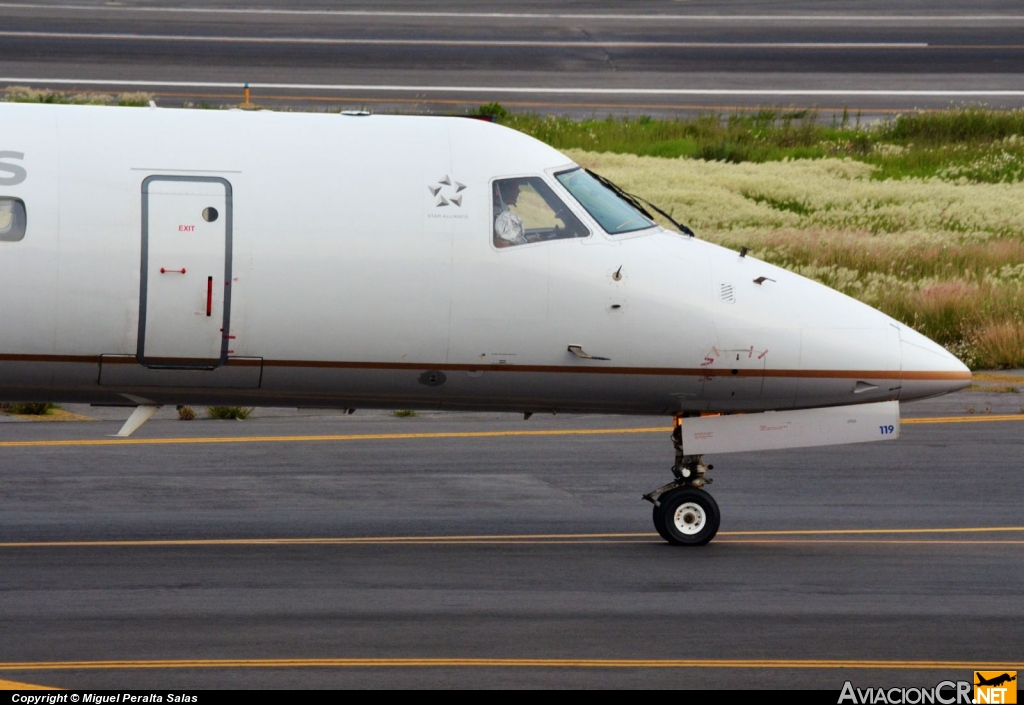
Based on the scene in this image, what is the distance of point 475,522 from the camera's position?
44.3ft

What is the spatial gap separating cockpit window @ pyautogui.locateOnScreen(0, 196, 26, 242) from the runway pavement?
84.8 feet

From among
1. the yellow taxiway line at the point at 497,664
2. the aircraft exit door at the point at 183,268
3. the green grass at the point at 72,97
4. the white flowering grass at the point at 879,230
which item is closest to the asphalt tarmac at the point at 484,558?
the yellow taxiway line at the point at 497,664

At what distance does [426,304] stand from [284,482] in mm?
3980

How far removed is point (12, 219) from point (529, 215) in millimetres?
3873

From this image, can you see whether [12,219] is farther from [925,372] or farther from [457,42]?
[457,42]

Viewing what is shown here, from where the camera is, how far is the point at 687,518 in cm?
1256

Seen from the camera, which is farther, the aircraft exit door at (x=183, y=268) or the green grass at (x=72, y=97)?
the green grass at (x=72, y=97)

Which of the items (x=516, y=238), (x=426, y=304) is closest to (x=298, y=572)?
(x=426, y=304)

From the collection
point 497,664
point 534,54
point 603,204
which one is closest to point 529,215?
point 603,204

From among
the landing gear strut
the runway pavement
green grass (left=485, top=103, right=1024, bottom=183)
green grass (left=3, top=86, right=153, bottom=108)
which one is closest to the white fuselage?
the landing gear strut

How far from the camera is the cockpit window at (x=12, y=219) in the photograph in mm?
11266

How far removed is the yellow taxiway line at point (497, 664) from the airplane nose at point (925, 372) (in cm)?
277

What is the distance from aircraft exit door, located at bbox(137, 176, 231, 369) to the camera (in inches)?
445

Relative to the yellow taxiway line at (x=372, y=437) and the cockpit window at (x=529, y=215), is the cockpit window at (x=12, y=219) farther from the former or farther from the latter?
the yellow taxiway line at (x=372, y=437)
